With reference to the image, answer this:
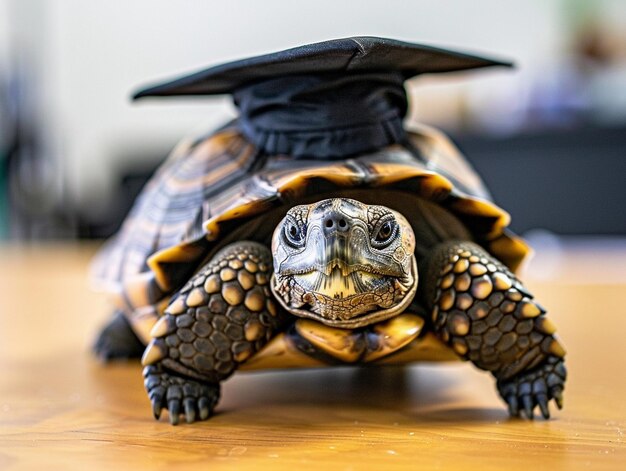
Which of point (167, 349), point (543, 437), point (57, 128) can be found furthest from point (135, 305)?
point (57, 128)

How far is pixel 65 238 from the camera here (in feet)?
28.5

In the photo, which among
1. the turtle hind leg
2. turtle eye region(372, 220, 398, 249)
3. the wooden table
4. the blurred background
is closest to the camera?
the wooden table

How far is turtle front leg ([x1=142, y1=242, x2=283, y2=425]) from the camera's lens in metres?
1.54

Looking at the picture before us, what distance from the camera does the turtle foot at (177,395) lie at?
59.7 inches

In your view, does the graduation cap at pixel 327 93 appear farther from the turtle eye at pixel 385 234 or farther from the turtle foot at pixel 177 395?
the turtle foot at pixel 177 395

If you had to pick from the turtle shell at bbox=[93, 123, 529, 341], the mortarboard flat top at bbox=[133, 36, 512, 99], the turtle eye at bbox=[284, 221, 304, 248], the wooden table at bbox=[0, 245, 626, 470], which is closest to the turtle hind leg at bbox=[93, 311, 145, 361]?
the wooden table at bbox=[0, 245, 626, 470]

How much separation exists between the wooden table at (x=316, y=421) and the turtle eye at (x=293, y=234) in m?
0.32

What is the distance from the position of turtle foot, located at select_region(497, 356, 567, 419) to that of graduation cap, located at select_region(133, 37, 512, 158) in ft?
1.75

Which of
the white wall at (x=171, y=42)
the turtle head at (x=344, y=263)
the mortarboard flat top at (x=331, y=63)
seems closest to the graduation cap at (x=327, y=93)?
the mortarboard flat top at (x=331, y=63)

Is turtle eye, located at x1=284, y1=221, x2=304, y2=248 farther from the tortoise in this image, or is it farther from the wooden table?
the wooden table

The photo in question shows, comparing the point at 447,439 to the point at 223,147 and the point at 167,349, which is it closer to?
the point at 167,349

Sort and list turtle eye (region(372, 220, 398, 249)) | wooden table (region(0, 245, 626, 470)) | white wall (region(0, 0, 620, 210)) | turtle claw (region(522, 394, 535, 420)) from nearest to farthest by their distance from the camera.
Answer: wooden table (region(0, 245, 626, 470)) → turtle eye (region(372, 220, 398, 249)) → turtle claw (region(522, 394, 535, 420)) → white wall (region(0, 0, 620, 210))

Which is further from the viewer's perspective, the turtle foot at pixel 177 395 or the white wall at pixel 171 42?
the white wall at pixel 171 42

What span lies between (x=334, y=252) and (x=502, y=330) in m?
0.40
